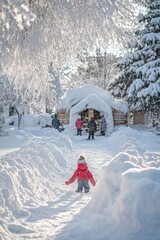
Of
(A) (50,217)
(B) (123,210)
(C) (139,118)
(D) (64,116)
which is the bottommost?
(A) (50,217)

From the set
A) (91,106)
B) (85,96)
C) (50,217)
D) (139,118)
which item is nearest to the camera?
(50,217)

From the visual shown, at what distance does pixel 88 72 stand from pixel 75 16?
40572 mm

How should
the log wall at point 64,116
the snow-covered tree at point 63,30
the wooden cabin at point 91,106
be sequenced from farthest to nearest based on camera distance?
the log wall at point 64,116, the wooden cabin at point 91,106, the snow-covered tree at point 63,30

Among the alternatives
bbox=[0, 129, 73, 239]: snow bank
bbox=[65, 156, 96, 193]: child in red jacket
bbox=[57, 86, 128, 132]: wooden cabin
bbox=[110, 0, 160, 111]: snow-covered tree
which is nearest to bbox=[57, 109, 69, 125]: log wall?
bbox=[57, 86, 128, 132]: wooden cabin

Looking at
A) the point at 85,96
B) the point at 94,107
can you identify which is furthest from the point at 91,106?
the point at 85,96

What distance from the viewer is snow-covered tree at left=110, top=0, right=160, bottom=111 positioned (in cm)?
2628

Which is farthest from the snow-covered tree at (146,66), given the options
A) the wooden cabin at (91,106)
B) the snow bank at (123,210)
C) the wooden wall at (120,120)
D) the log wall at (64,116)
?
the snow bank at (123,210)

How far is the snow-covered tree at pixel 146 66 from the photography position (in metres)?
26.3

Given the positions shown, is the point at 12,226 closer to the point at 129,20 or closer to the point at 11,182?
the point at 11,182

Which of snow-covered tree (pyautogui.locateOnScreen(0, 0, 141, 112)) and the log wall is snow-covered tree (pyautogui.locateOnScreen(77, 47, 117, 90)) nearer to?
the log wall

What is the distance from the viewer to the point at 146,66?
2678cm

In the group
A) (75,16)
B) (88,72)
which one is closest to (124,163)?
(75,16)

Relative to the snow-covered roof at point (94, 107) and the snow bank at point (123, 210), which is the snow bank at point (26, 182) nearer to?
the snow bank at point (123, 210)

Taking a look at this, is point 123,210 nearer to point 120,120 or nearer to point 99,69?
point 120,120
